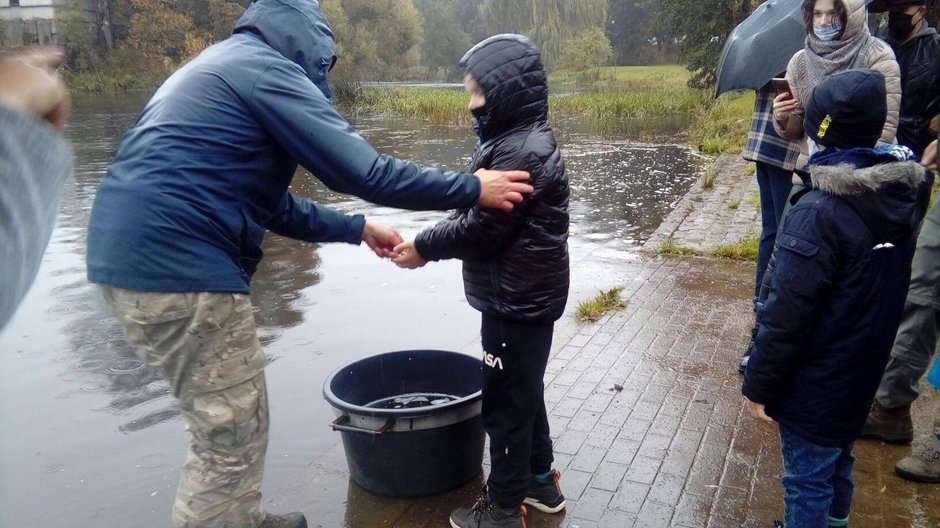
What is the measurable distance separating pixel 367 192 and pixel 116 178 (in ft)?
2.73

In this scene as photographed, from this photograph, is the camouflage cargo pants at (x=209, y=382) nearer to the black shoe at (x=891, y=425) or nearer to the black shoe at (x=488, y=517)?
the black shoe at (x=488, y=517)

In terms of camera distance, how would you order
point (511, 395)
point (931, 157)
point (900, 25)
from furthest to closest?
point (900, 25) → point (931, 157) → point (511, 395)

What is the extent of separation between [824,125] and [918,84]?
5.44ft

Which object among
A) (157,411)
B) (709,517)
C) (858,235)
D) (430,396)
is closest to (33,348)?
(157,411)

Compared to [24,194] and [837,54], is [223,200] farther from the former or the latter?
[837,54]

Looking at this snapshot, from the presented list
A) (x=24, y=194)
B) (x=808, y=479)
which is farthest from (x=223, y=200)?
(x=808, y=479)

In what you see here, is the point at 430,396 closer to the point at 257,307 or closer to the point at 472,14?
the point at 257,307

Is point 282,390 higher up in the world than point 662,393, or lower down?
lower down

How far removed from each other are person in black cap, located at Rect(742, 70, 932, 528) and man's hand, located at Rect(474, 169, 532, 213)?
934mm

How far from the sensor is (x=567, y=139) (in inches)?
850

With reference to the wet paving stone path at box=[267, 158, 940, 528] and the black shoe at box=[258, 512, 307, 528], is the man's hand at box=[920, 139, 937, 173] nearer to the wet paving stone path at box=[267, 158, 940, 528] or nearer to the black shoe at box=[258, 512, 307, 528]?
the wet paving stone path at box=[267, 158, 940, 528]

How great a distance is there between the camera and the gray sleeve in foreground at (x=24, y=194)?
1.08 meters

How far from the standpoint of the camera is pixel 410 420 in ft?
10.4

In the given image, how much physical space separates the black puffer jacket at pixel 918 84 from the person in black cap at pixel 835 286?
1.55 m
